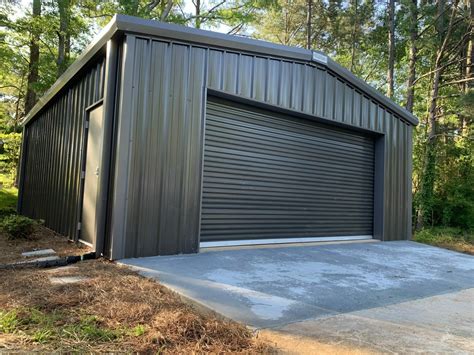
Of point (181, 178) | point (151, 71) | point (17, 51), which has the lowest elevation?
point (181, 178)

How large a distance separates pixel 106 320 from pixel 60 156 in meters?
5.64

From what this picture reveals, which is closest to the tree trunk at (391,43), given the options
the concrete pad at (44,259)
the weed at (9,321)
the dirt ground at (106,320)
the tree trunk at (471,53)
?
the tree trunk at (471,53)

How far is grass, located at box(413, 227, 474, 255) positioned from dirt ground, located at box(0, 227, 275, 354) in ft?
27.6

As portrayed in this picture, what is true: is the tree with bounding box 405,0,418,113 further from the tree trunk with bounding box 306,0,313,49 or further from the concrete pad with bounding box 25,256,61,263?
the concrete pad with bounding box 25,256,61,263

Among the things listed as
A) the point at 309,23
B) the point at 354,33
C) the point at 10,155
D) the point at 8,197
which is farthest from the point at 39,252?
the point at 354,33

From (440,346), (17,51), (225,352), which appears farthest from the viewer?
(17,51)

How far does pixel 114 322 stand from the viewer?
8.95ft

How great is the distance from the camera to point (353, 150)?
8625 mm

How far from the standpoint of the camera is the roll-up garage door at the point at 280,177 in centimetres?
625

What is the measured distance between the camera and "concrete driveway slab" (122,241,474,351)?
299cm

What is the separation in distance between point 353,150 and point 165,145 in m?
4.97

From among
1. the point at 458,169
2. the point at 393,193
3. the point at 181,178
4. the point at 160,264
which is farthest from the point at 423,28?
the point at 160,264

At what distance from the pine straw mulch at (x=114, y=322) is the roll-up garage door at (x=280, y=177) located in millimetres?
2703

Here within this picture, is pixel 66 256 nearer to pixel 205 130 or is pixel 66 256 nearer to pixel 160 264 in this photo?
pixel 160 264
